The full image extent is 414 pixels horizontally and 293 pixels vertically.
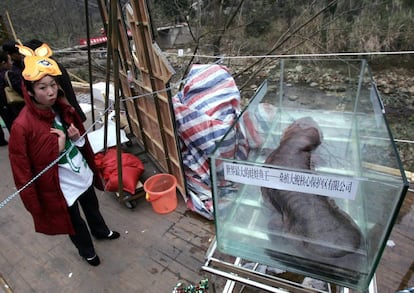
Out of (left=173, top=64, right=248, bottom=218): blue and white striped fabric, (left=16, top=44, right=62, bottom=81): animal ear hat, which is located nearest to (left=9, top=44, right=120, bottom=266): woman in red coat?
(left=16, top=44, right=62, bottom=81): animal ear hat

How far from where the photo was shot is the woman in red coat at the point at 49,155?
1695 millimetres

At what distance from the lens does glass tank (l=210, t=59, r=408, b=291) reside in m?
1.08

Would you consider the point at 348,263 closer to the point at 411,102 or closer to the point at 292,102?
the point at 292,102

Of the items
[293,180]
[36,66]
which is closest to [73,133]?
[36,66]

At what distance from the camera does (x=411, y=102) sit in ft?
20.0

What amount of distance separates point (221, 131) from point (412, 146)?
4119 millimetres

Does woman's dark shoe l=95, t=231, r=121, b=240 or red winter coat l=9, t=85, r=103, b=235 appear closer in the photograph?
red winter coat l=9, t=85, r=103, b=235

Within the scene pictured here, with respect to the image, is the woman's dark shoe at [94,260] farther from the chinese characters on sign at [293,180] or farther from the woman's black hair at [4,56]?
the woman's black hair at [4,56]

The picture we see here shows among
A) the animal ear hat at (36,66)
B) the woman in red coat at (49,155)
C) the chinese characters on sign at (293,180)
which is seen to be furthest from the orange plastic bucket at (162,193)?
the chinese characters on sign at (293,180)

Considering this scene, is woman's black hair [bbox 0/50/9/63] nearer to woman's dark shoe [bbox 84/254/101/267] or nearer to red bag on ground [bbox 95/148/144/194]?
red bag on ground [bbox 95/148/144/194]

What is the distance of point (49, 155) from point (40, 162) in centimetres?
7

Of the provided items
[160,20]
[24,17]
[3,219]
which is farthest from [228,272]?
[24,17]

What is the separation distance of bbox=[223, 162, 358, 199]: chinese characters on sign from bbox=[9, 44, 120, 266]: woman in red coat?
47.1 inches

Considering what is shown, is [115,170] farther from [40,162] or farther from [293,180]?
[293,180]
